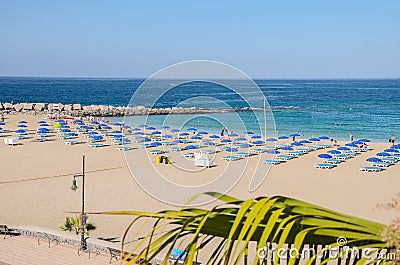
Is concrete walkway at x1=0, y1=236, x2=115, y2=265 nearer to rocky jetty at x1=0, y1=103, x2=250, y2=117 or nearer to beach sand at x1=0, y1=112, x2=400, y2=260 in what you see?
beach sand at x1=0, y1=112, x2=400, y2=260

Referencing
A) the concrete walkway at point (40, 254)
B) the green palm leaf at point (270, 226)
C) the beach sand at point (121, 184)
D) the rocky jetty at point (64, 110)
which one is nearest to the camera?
the green palm leaf at point (270, 226)

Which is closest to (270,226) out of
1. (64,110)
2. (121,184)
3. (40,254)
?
(40,254)

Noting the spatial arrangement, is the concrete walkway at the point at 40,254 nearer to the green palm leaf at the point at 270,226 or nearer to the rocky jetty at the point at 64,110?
the green palm leaf at the point at 270,226

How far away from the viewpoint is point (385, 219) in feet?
47.5

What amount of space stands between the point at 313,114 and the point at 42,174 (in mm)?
47481

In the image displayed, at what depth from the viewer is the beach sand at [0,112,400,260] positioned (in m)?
15.2

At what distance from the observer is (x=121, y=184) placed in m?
19.8

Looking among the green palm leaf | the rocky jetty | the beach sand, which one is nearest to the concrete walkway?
the beach sand

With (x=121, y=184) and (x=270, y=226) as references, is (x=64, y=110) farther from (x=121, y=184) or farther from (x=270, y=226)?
(x=270, y=226)

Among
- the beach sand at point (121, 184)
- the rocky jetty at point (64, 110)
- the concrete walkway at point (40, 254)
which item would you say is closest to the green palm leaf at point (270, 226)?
the concrete walkway at point (40, 254)

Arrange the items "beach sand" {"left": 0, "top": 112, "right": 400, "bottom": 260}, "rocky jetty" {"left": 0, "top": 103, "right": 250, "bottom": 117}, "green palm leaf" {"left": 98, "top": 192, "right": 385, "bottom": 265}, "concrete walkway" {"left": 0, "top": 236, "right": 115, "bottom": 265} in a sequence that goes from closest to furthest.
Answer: "green palm leaf" {"left": 98, "top": 192, "right": 385, "bottom": 265} < "concrete walkway" {"left": 0, "top": 236, "right": 115, "bottom": 265} < "beach sand" {"left": 0, "top": 112, "right": 400, "bottom": 260} < "rocky jetty" {"left": 0, "top": 103, "right": 250, "bottom": 117}

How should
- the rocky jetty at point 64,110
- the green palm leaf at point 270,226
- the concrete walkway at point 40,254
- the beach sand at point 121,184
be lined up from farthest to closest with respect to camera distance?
the rocky jetty at point 64,110 → the beach sand at point 121,184 → the concrete walkway at point 40,254 → the green palm leaf at point 270,226

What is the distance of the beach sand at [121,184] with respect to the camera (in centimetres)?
1516

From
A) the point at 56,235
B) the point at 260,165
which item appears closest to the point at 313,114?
the point at 260,165
